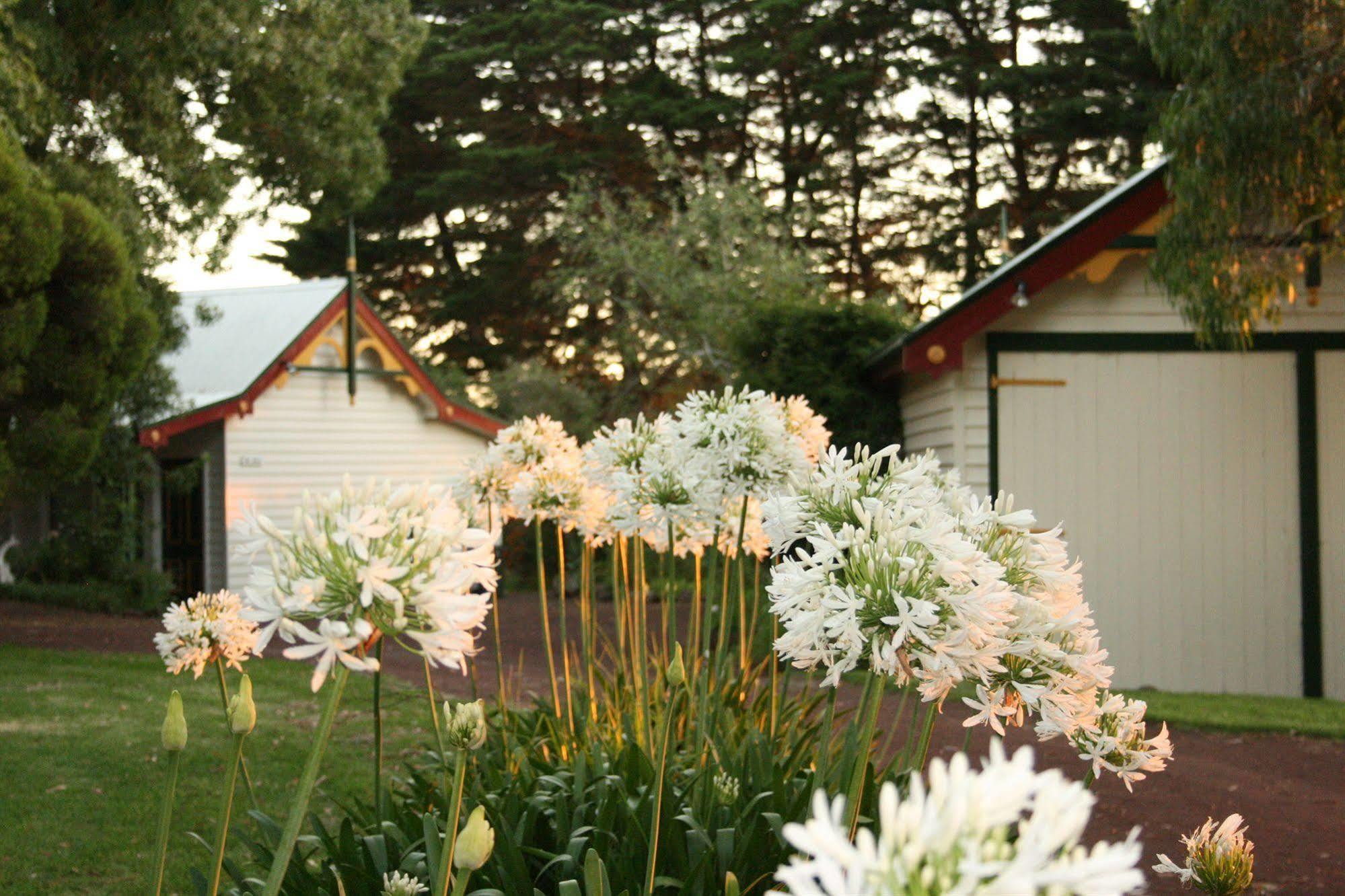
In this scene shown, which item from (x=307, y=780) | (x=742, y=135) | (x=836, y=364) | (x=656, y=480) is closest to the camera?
(x=307, y=780)

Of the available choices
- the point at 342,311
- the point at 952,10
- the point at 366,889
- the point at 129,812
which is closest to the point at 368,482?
the point at 366,889

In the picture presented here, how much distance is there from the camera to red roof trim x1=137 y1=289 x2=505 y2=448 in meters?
18.2

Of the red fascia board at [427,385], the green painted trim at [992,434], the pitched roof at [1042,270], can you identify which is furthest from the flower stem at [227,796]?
the red fascia board at [427,385]

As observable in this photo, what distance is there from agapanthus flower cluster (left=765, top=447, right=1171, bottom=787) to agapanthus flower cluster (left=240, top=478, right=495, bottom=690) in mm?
544

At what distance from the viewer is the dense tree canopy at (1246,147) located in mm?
9844

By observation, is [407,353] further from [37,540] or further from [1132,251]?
[1132,251]

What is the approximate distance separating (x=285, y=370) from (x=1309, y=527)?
46.7 ft

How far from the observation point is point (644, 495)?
3.81 metres

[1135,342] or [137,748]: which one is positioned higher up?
[1135,342]

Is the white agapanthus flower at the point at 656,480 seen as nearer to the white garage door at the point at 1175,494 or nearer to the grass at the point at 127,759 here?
the grass at the point at 127,759

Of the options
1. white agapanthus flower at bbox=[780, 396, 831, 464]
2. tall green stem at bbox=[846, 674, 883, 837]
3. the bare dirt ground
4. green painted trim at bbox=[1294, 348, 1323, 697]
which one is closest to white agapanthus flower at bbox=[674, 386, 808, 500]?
white agapanthus flower at bbox=[780, 396, 831, 464]

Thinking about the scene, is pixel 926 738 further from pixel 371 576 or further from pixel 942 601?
pixel 371 576

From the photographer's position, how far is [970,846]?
0.82 meters

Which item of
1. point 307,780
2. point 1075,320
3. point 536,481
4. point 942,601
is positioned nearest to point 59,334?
point 1075,320
